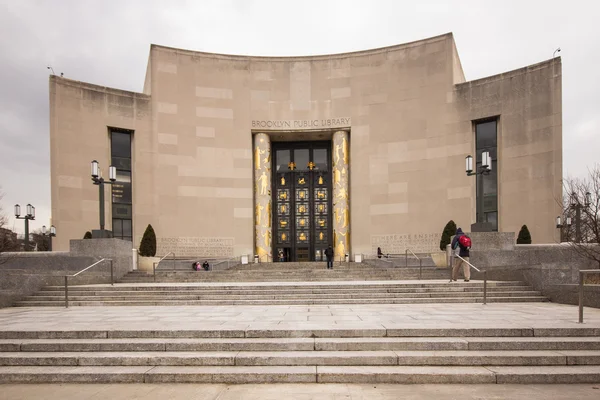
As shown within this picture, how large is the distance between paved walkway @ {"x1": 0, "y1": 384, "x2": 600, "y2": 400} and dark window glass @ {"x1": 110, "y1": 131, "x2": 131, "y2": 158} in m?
20.9

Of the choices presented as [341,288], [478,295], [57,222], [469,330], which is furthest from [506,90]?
[57,222]

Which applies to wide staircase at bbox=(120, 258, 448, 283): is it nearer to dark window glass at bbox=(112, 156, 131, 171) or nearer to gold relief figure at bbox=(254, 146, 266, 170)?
dark window glass at bbox=(112, 156, 131, 171)

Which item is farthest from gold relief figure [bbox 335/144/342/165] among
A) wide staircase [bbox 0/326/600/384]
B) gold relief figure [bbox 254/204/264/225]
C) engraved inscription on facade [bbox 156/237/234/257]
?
wide staircase [bbox 0/326/600/384]

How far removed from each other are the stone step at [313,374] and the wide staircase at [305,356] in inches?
0.5

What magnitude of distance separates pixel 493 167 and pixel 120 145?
22.7m

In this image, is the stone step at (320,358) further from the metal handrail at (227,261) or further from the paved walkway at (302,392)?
the metal handrail at (227,261)

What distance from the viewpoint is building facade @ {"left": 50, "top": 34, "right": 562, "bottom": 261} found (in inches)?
877

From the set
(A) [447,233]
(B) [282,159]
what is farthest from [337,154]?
(A) [447,233]

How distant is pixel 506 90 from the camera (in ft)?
74.1

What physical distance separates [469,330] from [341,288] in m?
5.80

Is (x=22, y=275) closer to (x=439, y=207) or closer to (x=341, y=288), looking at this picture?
(x=341, y=288)

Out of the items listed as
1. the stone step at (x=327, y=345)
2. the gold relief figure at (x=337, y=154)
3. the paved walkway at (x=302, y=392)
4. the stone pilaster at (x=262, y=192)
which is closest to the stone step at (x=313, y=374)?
the paved walkway at (x=302, y=392)

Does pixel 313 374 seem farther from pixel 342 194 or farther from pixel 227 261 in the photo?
pixel 342 194

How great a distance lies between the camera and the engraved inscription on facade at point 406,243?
935 inches
